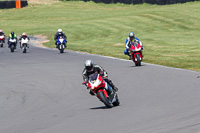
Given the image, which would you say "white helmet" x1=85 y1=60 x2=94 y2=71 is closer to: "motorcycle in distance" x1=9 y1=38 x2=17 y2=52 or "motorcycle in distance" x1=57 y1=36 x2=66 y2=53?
"motorcycle in distance" x1=57 y1=36 x2=66 y2=53

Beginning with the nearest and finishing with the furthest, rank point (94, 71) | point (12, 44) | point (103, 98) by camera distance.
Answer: point (103, 98)
point (94, 71)
point (12, 44)

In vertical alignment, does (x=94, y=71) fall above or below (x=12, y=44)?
above

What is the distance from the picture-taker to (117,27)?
165 ft

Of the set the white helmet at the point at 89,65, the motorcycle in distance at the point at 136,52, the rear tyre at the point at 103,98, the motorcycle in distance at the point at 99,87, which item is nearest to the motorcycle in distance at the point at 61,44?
the motorcycle in distance at the point at 136,52

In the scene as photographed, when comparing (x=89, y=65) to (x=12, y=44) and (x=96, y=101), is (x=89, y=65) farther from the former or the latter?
(x=12, y=44)

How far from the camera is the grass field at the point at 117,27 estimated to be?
97.5 ft

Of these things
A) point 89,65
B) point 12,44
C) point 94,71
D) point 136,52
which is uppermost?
point 89,65

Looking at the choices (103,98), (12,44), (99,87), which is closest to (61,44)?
(12,44)

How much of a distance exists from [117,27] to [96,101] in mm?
37944

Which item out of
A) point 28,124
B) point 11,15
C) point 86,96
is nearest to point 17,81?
point 86,96

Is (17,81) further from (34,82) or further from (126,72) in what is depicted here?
(126,72)

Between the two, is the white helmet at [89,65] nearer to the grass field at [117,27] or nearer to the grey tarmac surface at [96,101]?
the grey tarmac surface at [96,101]

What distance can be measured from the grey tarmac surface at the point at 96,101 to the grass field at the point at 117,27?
13.1ft

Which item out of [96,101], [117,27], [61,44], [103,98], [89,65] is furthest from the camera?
[117,27]
